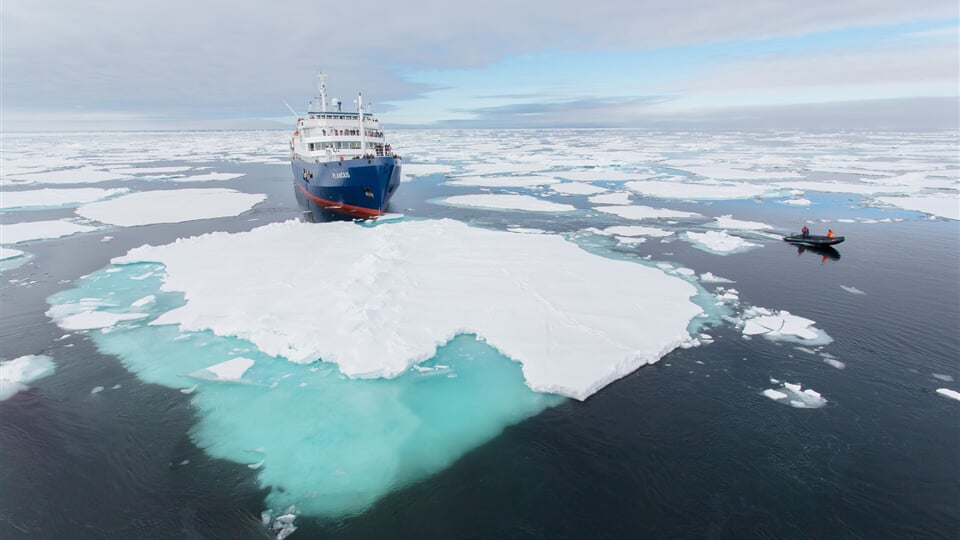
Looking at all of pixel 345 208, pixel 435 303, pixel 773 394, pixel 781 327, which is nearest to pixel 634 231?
pixel 781 327

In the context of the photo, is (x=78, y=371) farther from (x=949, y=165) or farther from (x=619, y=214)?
(x=949, y=165)

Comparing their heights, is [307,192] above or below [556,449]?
above

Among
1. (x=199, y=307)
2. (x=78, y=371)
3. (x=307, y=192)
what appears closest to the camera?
(x=78, y=371)

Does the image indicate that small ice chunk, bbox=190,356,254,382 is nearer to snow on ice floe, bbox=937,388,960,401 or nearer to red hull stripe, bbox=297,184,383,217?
snow on ice floe, bbox=937,388,960,401

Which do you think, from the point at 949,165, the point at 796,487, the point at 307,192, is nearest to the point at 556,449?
the point at 796,487

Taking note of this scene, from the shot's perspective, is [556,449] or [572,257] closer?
[556,449]

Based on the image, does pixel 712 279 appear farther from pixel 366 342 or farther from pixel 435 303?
pixel 366 342

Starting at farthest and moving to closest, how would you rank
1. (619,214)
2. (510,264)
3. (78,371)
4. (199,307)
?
(619,214)
(510,264)
(199,307)
(78,371)

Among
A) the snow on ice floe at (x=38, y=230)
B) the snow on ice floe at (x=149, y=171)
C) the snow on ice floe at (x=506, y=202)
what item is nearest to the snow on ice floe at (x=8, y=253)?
the snow on ice floe at (x=38, y=230)
